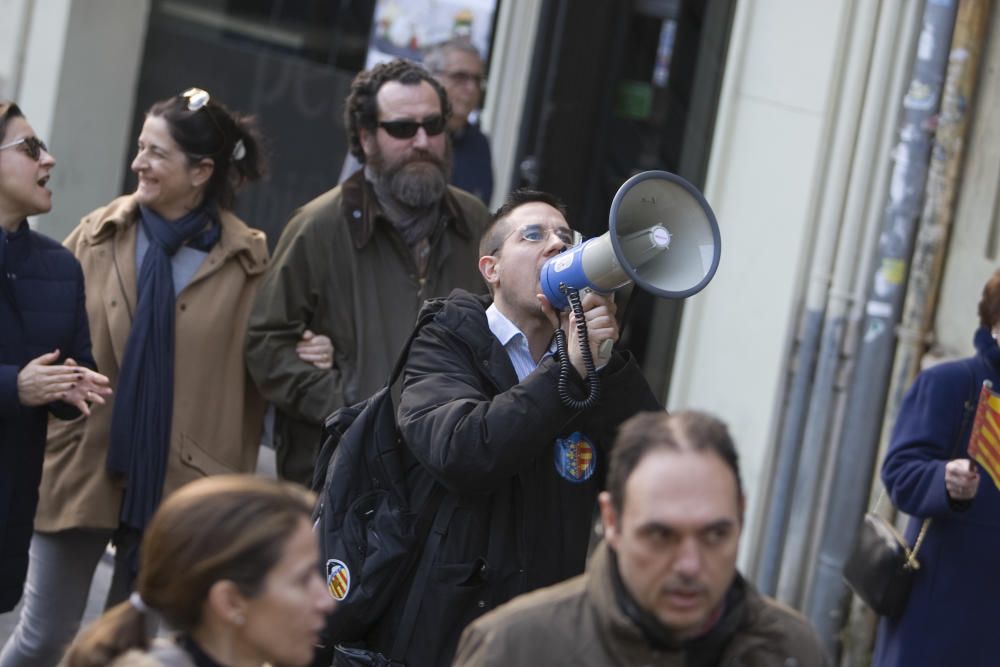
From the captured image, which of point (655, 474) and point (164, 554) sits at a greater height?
point (655, 474)

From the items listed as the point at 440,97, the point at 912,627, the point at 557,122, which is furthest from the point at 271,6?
the point at 912,627

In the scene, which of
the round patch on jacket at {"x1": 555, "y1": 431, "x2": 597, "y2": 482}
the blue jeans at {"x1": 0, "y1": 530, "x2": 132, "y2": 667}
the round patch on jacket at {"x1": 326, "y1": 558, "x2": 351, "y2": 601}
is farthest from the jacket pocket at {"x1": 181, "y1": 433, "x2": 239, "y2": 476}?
the round patch on jacket at {"x1": 555, "y1": 431, "x2": 597, "y2": 482}

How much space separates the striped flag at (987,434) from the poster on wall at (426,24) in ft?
13.5

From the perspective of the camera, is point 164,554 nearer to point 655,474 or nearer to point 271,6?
point 655,474

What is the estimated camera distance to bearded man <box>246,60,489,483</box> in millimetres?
5309

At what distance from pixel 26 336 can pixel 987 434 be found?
2613mm

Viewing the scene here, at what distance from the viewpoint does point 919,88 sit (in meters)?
6.43

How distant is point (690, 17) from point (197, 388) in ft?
12.8

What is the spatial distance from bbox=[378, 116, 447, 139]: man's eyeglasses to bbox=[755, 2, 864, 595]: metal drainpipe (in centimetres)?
189

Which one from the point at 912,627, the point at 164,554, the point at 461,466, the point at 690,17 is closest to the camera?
the point at 164,554

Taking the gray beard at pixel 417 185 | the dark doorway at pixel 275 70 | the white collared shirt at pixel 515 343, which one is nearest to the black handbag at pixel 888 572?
the white collared shirt at pixel 515 343

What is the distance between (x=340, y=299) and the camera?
536 cm

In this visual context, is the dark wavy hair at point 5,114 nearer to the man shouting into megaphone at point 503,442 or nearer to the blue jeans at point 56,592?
the blue jeans at point 56,592

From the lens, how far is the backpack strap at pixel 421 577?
383cm
